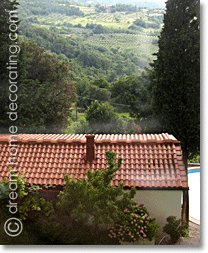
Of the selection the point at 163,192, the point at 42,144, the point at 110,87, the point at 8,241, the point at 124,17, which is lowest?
the point at 8,241

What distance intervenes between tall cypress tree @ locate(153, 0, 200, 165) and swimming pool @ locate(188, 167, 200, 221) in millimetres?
210

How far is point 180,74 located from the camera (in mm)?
9484

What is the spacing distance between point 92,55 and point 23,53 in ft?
2.92

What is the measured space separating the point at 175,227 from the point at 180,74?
195 cm

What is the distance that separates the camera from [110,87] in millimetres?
9453

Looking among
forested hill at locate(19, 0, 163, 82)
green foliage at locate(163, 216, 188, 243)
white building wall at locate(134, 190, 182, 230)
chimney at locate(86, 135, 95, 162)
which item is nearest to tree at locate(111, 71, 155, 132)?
forested hill at locate(19, 0, 163, 82)

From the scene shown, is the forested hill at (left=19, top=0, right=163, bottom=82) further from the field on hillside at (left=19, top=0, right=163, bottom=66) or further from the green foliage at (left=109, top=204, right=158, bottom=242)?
the green foliage at (left=109, top=204, right=158, bottom=242)

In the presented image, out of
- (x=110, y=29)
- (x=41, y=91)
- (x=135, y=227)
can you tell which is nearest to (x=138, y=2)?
(x=110, y=29)

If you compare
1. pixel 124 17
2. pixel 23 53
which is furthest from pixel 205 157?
pixel 23 53

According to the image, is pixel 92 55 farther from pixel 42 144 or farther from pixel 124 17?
pixel 42 144

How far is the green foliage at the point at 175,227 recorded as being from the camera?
9273mm

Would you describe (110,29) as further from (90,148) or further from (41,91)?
(90,148)

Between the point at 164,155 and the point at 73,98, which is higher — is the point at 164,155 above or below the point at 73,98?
below

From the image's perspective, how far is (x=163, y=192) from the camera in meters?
9.26
